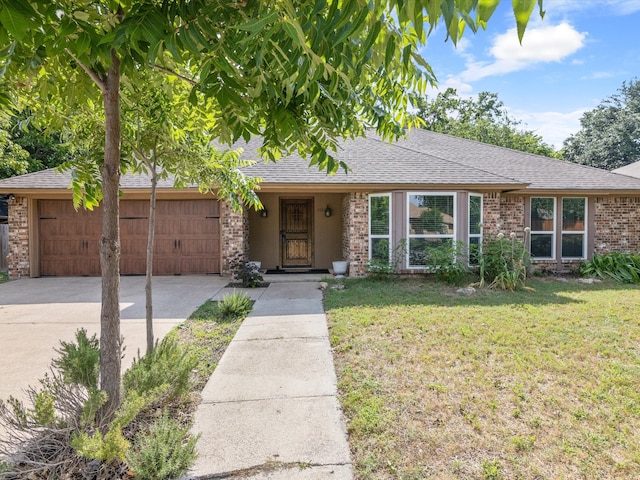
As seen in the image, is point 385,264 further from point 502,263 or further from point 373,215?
point 502,263

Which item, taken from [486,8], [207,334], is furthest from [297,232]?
[486,8]

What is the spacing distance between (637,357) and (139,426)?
5.28 metres

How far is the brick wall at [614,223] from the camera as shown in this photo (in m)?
11.3

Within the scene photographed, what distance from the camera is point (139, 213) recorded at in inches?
427

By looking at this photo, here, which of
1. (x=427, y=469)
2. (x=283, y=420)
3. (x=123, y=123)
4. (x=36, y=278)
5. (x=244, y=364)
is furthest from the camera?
(x=36, y=278)

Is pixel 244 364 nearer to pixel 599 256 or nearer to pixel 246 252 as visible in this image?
pixel 246 252

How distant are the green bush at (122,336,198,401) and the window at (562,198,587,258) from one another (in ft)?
38.8

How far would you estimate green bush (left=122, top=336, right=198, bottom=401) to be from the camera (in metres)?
2.77

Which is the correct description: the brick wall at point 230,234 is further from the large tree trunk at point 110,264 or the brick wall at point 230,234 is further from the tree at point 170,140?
the large tree trunk at point 110,264

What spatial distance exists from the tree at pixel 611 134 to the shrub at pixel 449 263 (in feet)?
100

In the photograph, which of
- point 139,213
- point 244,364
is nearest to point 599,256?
point 244,364

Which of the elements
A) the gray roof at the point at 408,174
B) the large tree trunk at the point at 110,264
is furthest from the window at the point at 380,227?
the large tree trunk at the point at 110,264

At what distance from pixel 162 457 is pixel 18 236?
11.3 meters

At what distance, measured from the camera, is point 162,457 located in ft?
7.07
